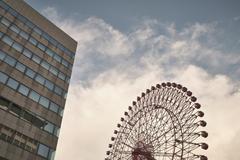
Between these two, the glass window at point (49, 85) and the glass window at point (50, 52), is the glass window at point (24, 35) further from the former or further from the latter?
the glass window at point (49, 85)

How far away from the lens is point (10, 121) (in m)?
35.4

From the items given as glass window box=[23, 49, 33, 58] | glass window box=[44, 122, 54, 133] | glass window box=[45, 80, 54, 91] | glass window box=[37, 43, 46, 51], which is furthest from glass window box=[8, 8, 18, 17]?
glass window box=[44, 122, 54, 133]

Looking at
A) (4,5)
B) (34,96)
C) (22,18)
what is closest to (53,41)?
(22,18)

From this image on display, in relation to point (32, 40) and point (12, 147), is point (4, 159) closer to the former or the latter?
point (12, 147)

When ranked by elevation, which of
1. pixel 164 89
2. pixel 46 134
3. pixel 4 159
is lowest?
pixel 4 159

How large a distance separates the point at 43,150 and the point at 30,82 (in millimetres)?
10029

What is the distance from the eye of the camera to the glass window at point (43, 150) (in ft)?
121

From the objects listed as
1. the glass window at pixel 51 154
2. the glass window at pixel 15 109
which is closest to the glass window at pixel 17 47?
the glass window at pixel 15 109

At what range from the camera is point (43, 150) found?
37438 mm

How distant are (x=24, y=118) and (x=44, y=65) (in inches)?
425

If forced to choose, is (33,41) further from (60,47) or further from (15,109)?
(15,109)

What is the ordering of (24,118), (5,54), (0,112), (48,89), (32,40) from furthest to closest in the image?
1. (32,40)
2. (48,89)
3. (5,54)
4. (24,118)
5. (0,112)

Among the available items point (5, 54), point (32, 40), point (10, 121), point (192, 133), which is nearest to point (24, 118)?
point (10, 121)

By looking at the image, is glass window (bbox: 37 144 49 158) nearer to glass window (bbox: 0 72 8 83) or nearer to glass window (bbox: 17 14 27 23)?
glass window (bbox: 0 72 8 83)
